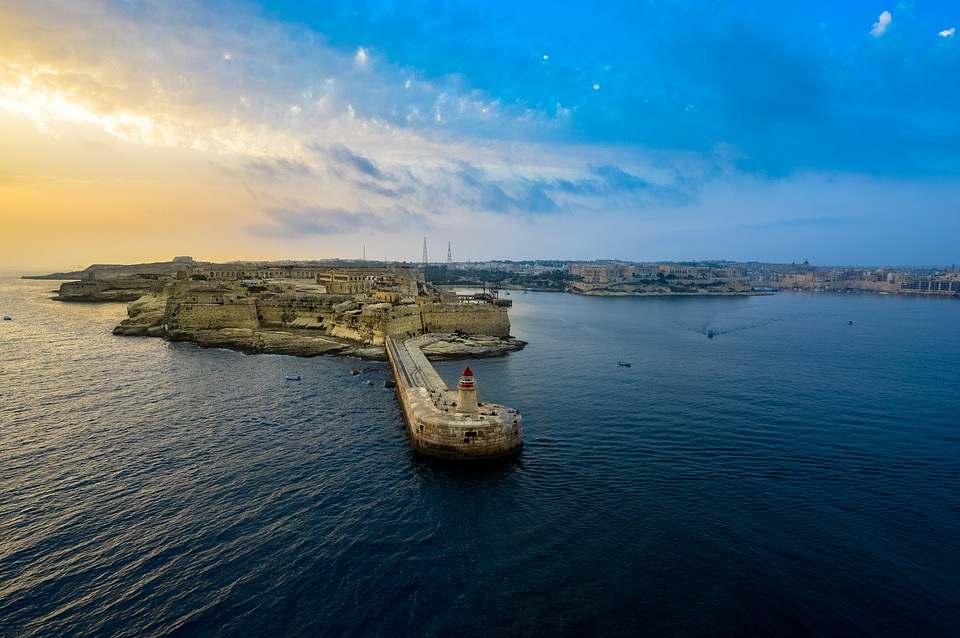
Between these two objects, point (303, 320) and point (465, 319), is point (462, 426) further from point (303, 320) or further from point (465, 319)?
point (303, 320)

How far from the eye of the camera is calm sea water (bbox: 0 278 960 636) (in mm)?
10297

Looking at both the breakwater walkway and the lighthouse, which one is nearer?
the breakwater walkway

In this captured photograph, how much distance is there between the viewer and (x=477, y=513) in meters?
14.4

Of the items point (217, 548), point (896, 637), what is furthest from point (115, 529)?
point (896, 637)

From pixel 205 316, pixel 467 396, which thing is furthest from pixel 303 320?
pixel 467 396

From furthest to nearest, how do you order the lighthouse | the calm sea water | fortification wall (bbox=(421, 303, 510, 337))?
1. fortification wall (bbox=(421, 303, 510, 337))
2. the lighthouse
3. the calm sea water

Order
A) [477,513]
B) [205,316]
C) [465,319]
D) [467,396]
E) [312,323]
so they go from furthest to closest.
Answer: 1. [465,319]
2. [312,323]
3. [205,316]
4. [467,396]
5. [477,513]

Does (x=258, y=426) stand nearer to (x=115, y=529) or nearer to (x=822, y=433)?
(x=115, y=529)

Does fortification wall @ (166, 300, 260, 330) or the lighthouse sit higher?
fortification wall @ (166, 300, 260, 330)

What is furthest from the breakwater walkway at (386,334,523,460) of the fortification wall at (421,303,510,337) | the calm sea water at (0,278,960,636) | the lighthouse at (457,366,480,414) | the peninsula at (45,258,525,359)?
the fortification wall at (421,303,510,337)

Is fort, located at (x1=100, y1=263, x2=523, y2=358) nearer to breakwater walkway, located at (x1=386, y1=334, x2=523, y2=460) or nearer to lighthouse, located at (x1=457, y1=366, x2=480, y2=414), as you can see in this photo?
breakwater walkway, located at (x1=386, y1=334, x2=523, y2=460)

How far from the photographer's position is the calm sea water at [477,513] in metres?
10.3

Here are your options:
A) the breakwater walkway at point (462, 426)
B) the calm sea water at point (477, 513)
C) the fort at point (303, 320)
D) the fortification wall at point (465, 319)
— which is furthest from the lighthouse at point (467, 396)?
the fortification wall at point (465, 319)

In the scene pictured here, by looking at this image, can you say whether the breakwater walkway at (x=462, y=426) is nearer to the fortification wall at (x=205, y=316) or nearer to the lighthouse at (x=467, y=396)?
the lighthouse at (x=467, y=396)
